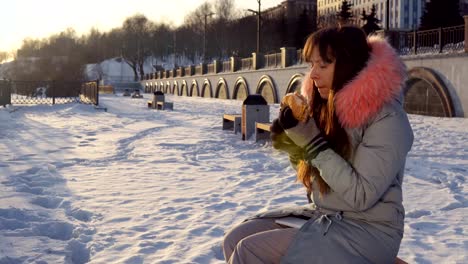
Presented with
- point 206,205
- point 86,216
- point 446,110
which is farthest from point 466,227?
point 446,110

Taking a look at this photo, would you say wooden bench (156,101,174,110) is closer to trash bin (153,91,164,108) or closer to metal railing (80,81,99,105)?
trash bin (153,91,164,108)

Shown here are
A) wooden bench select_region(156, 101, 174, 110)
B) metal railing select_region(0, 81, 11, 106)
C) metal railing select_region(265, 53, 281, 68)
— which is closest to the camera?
metal railing select_region(0, 81, 11, 106)

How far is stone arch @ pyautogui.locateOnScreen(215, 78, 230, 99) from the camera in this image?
4450 cm

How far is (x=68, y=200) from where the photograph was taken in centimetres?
596

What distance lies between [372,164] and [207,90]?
5018 centimetres

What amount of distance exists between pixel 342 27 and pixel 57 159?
8066 millimetres

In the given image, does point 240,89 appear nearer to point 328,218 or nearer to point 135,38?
point 328,218

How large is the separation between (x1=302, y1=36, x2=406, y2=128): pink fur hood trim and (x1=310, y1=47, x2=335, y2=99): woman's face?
0.38ft

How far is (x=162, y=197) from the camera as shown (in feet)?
20.4

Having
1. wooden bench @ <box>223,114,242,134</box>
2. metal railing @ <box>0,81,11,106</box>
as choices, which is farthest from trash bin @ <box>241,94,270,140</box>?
metal railing @ <box>0,81,11,106</box>

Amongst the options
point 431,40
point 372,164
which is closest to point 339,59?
point 372,164

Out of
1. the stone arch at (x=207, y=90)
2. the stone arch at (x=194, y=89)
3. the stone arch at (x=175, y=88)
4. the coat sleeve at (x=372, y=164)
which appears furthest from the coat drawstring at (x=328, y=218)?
the stone arch at (x=175, y=88)

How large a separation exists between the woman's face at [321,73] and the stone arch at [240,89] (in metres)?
36.7

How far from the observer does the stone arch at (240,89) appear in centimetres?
3956
